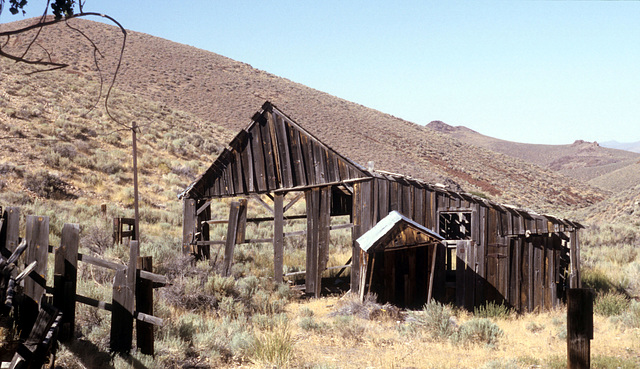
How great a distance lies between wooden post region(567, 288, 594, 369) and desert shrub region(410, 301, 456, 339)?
17.2 ft

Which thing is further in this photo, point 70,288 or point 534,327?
point 534,327

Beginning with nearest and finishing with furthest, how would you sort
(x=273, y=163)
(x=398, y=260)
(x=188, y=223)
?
(x=398, y=260), (x=273, y=163), (x=188, y=223)

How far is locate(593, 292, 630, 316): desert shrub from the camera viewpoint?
11.7 meters

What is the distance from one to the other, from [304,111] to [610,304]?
5769 centimetres

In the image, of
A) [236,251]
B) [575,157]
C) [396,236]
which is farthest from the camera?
[575,157]

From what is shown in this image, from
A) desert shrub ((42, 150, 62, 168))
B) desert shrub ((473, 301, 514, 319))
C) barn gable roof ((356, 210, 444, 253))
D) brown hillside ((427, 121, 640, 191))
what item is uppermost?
brown hillside ((427, 121, 640, 191))

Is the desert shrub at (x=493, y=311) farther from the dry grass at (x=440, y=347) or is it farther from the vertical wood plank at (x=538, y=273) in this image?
the vertical wood plank at (x=538, y=273)

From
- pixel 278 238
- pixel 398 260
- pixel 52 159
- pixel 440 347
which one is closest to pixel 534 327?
pixel 440 347

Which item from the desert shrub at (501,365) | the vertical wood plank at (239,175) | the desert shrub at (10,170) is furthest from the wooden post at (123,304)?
the desert shrub at (10,170)

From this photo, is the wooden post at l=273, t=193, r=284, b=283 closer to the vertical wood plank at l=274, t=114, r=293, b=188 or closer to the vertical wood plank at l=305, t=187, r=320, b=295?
the vertical wood plank at l=274, t=114, r=293, b=188

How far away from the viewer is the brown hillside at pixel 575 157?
86500 millimetres

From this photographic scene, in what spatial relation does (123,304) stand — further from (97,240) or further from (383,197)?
(97,240)

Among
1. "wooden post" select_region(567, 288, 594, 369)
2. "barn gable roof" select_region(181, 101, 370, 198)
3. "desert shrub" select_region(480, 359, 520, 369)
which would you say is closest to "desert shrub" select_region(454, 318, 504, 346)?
"desert shrub" select_region(480, 359, 520, 369)

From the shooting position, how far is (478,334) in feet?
30.6
